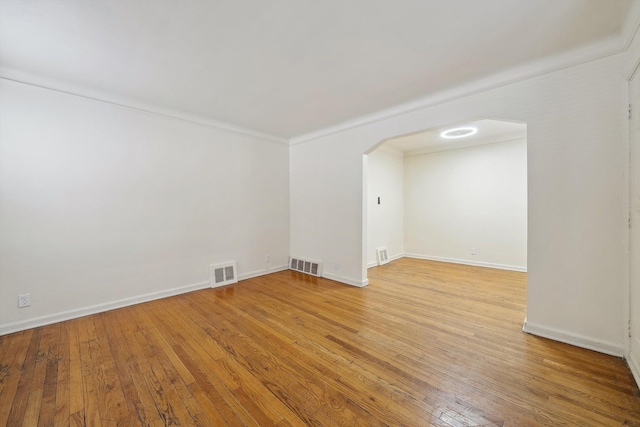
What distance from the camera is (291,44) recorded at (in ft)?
6.79

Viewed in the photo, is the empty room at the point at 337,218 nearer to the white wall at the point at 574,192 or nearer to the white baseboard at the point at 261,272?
the white wall at the point at 574,192

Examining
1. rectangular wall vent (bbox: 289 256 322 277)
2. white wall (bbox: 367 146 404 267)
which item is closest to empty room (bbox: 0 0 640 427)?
rectangular wall vent (bbox: 289 256 322 277)

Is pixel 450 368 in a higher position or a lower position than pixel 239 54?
lower

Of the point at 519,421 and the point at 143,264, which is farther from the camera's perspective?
the point at 143,264

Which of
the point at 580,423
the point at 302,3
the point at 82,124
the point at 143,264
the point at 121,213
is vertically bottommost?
the point at 580,423

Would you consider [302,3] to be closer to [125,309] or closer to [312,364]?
[312,364]

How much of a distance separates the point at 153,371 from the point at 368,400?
5.32 ft

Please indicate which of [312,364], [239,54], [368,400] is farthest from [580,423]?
[239,54]

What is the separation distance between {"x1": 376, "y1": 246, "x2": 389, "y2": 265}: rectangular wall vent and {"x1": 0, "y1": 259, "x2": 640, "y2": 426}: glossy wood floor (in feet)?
7.12

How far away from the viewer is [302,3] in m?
1.66

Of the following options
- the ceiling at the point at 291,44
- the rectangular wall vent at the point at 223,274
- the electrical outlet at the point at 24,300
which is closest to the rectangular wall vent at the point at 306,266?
the rectangular wall vent at the point at 223,274

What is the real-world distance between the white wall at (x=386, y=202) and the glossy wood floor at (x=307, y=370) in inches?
91.8

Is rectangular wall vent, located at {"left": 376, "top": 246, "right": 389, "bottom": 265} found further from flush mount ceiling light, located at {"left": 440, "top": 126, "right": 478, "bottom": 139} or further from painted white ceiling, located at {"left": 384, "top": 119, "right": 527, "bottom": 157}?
flush mount ceiling light, located at {"left": 440, "top": 126, "right": 478, "bottom": 139}

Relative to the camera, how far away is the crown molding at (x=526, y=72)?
1986 millimetres
